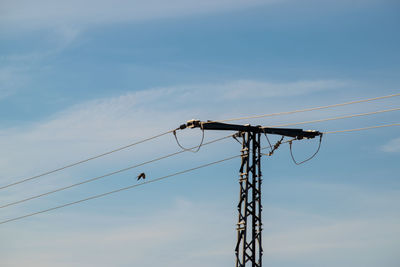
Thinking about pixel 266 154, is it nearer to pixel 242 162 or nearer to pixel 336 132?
pixel 242 162

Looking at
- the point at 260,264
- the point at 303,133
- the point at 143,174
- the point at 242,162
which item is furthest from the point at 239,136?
the point at 143,174

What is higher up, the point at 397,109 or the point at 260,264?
the point at 397,109

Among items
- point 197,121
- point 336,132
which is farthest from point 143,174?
point 336,132

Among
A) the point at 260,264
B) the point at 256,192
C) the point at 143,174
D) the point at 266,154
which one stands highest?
the point at 143,174

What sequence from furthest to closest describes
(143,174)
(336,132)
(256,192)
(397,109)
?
(143,174) → (336,132) → (256,192) → (397,109)

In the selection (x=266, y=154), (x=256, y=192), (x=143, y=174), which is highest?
(x=143, y=174)

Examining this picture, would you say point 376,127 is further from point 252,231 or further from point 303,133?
point 252,231

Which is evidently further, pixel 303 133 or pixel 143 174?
pixel 143 174

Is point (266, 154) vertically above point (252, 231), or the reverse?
point (266, 154)

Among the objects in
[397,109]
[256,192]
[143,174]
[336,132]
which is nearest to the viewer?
[397,109]

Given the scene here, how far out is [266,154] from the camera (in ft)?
103

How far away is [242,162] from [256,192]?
1.48 meters

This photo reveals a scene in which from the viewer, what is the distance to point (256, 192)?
30.4m

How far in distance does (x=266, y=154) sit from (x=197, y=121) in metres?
3.57
